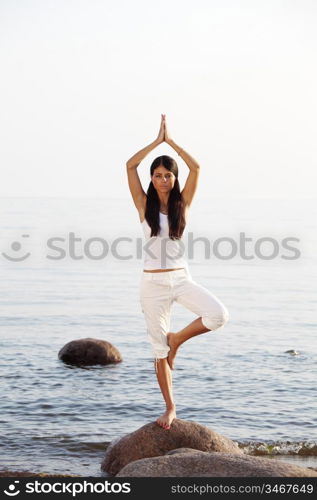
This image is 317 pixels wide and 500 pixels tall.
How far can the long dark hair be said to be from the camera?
7922 millimetres

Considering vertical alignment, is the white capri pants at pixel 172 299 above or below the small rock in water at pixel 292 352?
above

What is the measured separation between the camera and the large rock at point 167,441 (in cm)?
870

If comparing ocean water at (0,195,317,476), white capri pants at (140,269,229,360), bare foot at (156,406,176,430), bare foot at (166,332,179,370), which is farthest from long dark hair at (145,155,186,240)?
ocean water at (0,195,317,476)

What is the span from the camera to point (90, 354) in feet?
50.0

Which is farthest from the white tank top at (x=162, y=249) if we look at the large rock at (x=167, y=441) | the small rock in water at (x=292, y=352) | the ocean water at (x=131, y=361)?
the small rock in water at (x=292, y=352)

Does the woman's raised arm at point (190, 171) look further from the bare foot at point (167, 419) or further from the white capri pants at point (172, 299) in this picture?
the bare foot at point (167, 419)

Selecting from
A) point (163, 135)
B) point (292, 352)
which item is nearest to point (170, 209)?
point (163, 135)

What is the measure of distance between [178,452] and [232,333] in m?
10.7

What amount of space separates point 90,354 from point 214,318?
7694 mm

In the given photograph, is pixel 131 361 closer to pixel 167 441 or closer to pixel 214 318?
pixel 167 441

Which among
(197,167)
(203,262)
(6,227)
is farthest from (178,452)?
(6,227)

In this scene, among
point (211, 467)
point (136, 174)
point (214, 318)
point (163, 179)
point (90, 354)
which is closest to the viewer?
point (211, 467)

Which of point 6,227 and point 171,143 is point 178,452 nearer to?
point 171,143

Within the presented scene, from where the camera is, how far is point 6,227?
143ft
